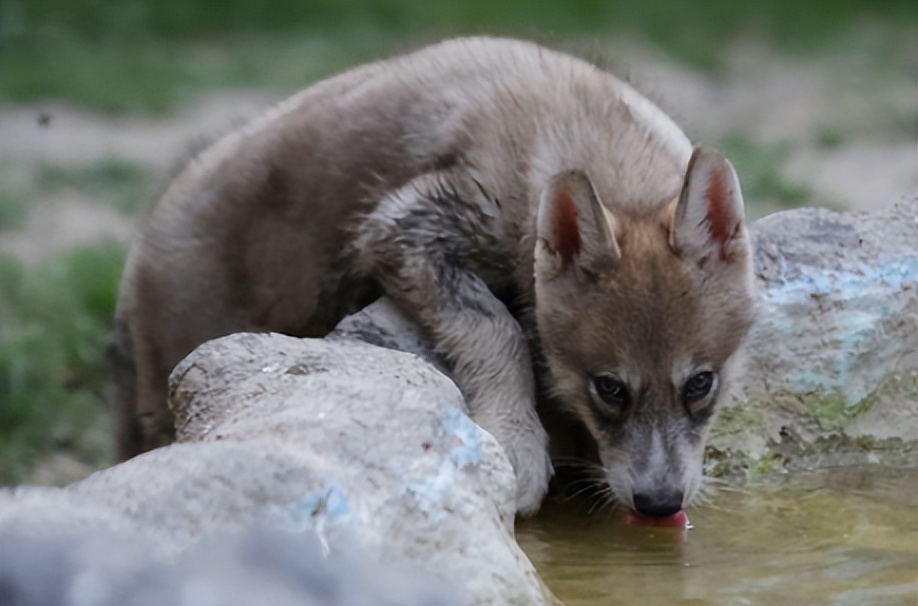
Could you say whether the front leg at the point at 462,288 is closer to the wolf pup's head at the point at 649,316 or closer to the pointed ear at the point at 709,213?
the wolf pup's head at the point at 649,316

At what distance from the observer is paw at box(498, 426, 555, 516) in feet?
14.5

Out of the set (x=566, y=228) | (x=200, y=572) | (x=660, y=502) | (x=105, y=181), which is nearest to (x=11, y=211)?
(x=105, y=181)

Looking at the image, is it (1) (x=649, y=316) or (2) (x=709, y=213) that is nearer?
(1) (x=649, y=316)

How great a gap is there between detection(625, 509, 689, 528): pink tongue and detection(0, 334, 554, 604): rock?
3.09ft

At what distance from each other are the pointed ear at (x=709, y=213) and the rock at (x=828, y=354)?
0.52m

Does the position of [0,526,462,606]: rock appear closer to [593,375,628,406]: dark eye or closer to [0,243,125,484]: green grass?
[593,375,628,406]: dark eye

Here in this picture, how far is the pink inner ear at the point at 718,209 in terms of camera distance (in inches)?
176

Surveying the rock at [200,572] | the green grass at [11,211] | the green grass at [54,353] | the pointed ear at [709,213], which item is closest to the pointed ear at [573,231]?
the pointed ear at [709,213]

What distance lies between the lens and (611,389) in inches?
177

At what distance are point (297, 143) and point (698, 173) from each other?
1633 millimetres

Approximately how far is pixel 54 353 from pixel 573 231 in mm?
3941

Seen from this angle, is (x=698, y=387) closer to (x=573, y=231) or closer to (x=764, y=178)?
(x=573, y=231)

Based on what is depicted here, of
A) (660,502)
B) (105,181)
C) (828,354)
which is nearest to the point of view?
(660,502)

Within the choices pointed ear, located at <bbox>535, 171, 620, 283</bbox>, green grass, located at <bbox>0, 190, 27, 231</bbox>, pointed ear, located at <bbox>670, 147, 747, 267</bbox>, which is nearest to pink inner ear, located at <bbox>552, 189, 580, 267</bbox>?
pointed ear, located at <bbox>535, 171, 620, 283</bbox>
